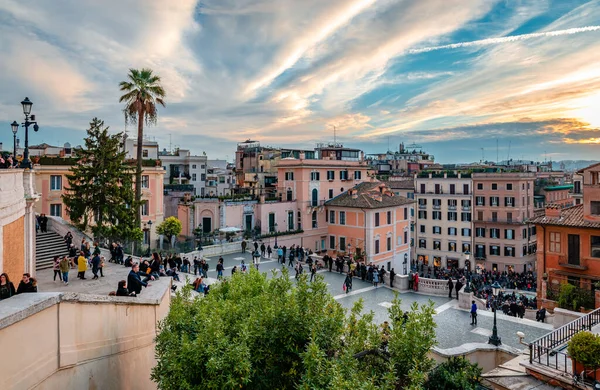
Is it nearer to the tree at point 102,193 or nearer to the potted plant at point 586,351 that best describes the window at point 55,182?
the tree at point 102,193

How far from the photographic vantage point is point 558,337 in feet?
36.5

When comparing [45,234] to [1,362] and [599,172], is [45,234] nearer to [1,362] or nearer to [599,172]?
[1,362]

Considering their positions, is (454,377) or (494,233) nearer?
(454,377)

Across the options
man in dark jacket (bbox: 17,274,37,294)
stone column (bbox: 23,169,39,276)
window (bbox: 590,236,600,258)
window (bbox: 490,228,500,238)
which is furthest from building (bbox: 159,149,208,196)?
man in dark jacket (bbox: 17,274,37,294)

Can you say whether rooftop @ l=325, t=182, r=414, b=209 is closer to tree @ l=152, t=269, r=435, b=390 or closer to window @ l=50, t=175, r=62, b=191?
window @ l=50, t=175, r=62, b=191

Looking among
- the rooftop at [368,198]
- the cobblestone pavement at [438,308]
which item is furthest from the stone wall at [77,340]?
the rooftop at [368,198]

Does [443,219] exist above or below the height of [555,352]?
above

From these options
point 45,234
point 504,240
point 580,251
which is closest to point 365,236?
point 580,251

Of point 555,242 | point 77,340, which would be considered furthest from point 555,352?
point 555,242

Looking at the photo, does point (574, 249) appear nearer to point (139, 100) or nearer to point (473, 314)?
point (473, 314)

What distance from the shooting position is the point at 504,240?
51688mm

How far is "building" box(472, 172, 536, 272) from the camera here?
167 ft

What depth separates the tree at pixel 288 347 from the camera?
728 cm

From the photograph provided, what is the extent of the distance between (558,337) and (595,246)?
14.7 meters
